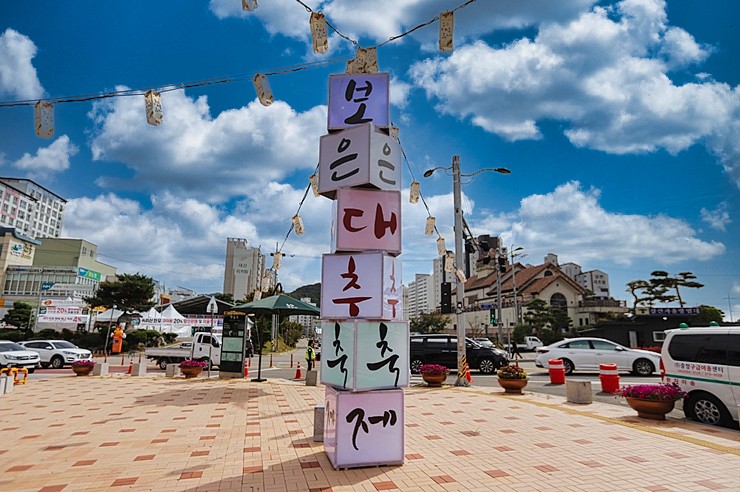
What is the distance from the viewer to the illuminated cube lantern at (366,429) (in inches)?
219

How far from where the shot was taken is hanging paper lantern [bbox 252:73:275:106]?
7.57m

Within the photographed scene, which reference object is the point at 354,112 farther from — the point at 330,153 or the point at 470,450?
the point at 470,450

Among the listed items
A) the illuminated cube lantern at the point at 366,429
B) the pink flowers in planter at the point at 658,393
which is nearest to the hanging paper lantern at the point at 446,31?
the illuminated cube lantern at the point at 366,429

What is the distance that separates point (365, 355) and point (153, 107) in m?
5.45

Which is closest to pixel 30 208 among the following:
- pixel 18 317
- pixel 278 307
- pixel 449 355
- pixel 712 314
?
pixel 18 317

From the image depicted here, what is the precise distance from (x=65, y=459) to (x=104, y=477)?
1.19m

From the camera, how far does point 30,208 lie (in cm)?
9131

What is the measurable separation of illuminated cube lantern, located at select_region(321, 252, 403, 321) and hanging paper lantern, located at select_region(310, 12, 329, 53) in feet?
11.6

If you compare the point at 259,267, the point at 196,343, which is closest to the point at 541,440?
the point at 196,343

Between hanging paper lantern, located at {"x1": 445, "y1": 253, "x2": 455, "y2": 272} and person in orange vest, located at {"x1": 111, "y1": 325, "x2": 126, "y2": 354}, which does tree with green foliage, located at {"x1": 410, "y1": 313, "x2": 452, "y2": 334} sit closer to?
person in orange vest, located at {"x1": 111, "y1": 325, "x2": 126, "y2": 354}

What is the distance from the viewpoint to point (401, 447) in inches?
226

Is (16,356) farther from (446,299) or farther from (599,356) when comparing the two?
(599,356)

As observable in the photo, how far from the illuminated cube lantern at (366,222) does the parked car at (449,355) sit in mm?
12951

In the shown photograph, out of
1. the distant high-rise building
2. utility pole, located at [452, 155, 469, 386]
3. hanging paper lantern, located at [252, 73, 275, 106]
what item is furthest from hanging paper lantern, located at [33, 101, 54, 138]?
the distant high-rise building
